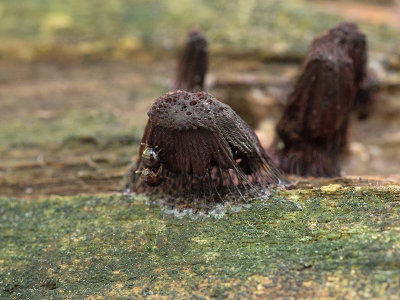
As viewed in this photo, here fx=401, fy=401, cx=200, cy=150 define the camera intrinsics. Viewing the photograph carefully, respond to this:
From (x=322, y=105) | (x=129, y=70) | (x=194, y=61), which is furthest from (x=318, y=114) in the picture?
(x=129, y=70)

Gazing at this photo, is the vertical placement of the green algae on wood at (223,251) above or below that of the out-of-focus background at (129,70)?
below

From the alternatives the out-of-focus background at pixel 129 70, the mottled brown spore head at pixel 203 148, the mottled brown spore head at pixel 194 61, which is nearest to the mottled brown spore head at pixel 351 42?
the out-of-focus background at pixel 129 70

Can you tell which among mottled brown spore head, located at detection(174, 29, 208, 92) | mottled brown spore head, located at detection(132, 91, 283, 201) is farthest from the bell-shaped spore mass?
mottled brown spore head, located at detection(174, 29, 208, 92)

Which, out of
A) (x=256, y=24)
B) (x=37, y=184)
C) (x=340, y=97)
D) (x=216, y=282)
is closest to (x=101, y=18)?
(x=256, y=24)

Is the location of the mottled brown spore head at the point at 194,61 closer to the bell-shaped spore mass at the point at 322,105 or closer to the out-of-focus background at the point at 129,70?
the out-of-focus background at the point at 129,70

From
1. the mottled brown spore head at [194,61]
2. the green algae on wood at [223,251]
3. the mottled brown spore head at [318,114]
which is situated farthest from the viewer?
the mottled brown spore head at [194,61]

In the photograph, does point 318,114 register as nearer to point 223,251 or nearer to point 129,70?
point 223,251

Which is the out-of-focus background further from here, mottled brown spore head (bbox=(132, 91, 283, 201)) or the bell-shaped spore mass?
mottled brown spore head (bbox=(132, 91, 283, 201))
